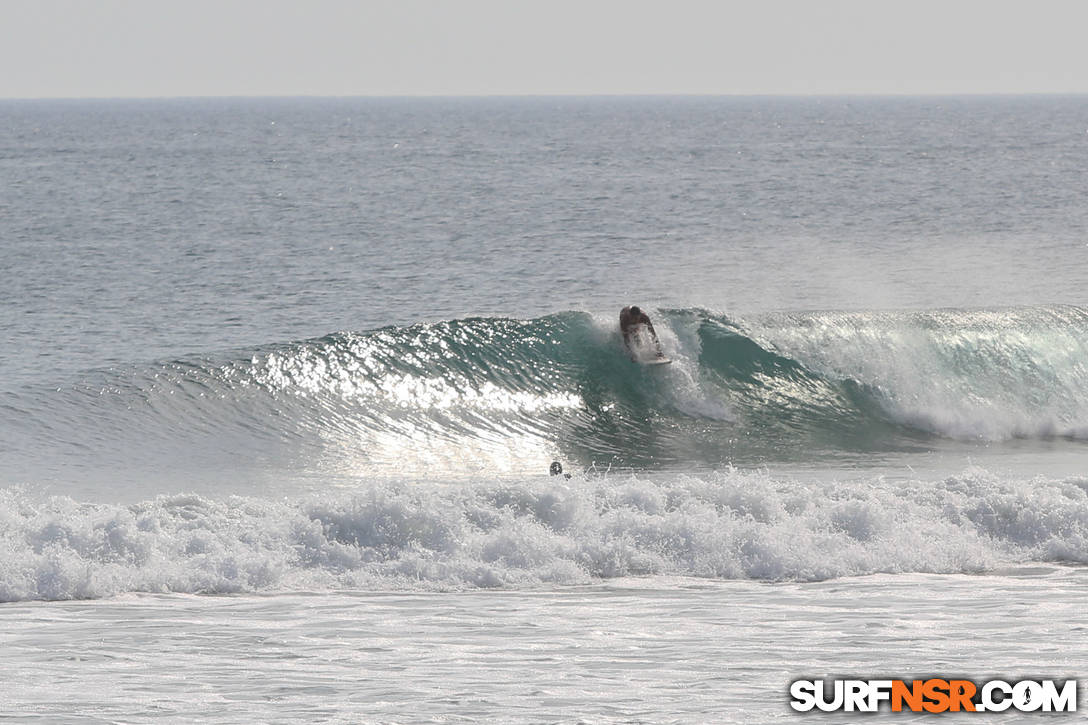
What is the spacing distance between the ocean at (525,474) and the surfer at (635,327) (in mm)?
397

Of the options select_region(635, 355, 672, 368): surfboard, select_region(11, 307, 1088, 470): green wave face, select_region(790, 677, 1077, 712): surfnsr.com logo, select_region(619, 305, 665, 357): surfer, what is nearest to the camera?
select_region(790, 677, 1077, 712): surfnsr.com logo

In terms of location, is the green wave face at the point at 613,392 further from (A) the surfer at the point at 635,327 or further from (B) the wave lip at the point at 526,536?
(B) the wave lip at the point at 526,536

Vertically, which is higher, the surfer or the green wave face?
the surfer

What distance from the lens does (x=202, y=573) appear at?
40.1 feet

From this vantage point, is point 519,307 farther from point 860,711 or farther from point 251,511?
point 860,711

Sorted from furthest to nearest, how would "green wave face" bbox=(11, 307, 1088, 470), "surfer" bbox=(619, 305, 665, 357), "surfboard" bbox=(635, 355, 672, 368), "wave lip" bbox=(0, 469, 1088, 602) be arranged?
"surfer" bbox=(619, 305, 665, 357) → "surfboard" bbox=(635, 355, 672, 368) → "green wave face" bbox=(11, 307, 1088, 470) → "wave lip" bbox=(0, 469, 1088, 602)

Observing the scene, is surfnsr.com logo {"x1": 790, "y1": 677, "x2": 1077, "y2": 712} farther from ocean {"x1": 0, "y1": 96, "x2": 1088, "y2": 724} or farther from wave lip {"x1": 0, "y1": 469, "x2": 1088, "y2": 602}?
wave lip {"x1": 0, "y1": 469, "x2": 1088, "y2": 602}

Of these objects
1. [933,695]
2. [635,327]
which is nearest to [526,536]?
[933,695]

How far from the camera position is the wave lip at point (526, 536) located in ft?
40.5

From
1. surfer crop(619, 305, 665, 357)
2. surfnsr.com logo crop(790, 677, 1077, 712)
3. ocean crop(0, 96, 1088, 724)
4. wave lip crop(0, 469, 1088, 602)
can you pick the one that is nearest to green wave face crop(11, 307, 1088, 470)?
ocean crop(0, 96, 1088, 724)

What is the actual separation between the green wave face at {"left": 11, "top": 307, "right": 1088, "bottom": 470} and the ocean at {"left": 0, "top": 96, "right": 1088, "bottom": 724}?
0.08m

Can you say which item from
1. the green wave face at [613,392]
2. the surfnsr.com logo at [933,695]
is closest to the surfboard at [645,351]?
the green wave face at [613,392]

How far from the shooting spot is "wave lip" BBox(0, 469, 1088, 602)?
40.5 ft

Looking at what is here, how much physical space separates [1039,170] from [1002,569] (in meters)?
78.6
